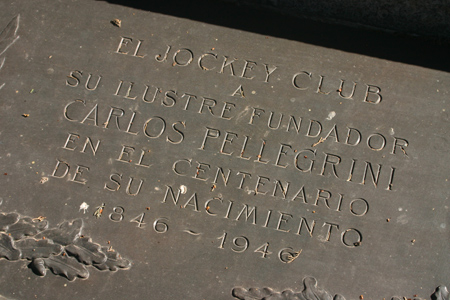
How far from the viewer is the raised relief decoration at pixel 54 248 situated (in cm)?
405

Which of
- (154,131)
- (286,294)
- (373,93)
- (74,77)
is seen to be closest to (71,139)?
(74,77)

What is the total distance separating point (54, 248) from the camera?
4.11 m

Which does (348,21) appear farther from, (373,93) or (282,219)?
(282,219)

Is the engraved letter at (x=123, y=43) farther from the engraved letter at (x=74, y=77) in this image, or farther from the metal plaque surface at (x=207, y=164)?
the engraved letter at (x=74, y=77)

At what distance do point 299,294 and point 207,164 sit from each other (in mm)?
1367

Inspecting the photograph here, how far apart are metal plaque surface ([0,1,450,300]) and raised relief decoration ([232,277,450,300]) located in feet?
0.04

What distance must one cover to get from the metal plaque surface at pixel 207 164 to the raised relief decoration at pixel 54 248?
0.02m

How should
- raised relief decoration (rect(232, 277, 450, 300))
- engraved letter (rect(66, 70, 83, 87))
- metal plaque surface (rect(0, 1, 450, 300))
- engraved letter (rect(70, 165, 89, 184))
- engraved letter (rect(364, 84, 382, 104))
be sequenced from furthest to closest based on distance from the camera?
1. engraved letter (rect(66, 70, 83, 87))
2. engraved letter (rect(364, 84, 382, 104))
3. engraved letter (rect(70, 165, 89, 184))
4. metal plaque surface (rect(0, 1, 450, 300))
5. raised relief decoration (rect(232, 277, 450, 300))

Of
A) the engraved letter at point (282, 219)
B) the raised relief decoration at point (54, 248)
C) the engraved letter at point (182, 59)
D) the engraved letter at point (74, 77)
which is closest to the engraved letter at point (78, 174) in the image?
the raised relief decoration at point (54, 248)

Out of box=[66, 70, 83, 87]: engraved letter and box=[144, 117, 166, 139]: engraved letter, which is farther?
box=[66, 70, 83, 87]: engraved letter

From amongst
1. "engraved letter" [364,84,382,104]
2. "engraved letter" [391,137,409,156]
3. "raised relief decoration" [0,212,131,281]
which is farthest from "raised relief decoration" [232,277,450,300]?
"engraved letter" [364,84,382,104]

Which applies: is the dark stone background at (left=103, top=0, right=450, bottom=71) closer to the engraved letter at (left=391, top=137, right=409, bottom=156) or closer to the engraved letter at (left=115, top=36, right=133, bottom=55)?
the engraved letter at (left=115, top=36, right=133, bottom=55)

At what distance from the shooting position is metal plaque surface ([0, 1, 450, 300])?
404cm

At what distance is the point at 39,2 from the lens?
5051 millimetres
